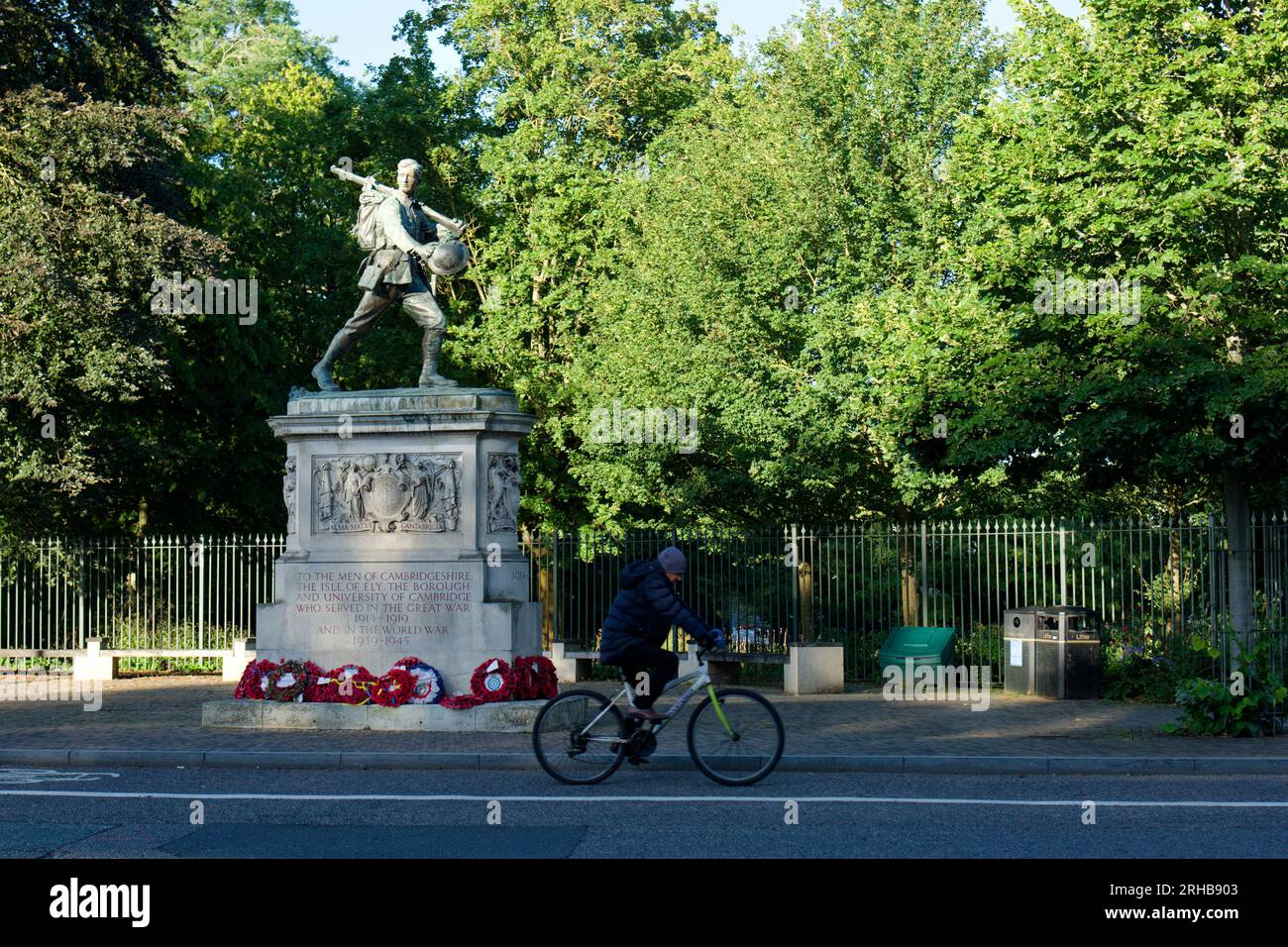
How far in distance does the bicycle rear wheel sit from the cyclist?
0.81ft

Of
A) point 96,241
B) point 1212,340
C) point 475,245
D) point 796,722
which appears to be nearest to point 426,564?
point 796,722

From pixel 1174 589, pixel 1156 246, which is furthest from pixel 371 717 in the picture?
pixel 1174 589

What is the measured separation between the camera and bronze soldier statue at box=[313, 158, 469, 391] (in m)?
16.0

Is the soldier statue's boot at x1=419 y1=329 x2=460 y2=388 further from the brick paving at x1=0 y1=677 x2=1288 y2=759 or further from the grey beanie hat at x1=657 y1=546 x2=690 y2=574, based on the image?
the grey beanie hat at x1=657 y1=546 x2=690 y2=574

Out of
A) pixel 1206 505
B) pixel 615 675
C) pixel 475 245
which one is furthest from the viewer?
pixel 475 245

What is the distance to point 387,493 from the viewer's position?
15953 mm

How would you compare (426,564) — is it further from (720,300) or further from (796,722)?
(720,300)

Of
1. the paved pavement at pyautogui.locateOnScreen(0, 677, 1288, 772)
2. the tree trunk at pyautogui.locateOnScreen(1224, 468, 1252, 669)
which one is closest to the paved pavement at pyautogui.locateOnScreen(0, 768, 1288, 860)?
the paved pavement at pyautogui.locateOnScreen(0, 677, 1288, 772)

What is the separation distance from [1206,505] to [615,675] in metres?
12.9
